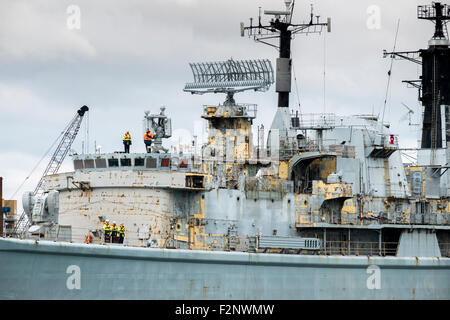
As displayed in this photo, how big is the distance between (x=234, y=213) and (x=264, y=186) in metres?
1.78

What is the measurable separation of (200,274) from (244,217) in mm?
4159

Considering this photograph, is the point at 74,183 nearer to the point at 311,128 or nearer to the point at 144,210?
the point at 144,210

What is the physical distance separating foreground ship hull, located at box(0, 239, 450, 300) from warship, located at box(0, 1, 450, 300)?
0.15 ft

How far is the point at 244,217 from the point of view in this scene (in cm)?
4084

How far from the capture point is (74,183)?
39844mm

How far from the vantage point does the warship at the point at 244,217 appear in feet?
119

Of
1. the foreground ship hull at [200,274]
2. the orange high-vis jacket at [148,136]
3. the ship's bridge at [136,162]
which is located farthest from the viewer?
the orange high-vis jacket at [148,136]

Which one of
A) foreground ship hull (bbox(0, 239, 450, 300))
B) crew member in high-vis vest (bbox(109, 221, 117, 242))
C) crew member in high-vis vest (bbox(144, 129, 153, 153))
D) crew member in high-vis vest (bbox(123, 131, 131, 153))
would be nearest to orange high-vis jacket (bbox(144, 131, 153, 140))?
crew member in high-vis vest (bbox(144, 129, 153, 153))

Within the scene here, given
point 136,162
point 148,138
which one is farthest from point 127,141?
point 136,162

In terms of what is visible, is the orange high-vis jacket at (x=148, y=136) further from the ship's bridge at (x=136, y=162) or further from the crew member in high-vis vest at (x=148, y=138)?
the ship's bridge at (x=136, y=162)

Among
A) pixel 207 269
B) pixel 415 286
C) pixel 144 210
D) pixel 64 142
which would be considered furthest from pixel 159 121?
pixel 64 142

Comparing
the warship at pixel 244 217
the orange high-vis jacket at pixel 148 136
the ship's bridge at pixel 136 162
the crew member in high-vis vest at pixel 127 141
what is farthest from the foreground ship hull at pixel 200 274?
the orange high-vis jacket at pixel 148 136

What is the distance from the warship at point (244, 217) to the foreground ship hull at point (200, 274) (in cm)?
5

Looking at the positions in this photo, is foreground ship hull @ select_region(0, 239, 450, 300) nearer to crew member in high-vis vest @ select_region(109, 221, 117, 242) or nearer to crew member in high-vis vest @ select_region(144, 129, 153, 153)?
crew member in high-vis vest @ select_region(109, 221, 117, 242)
